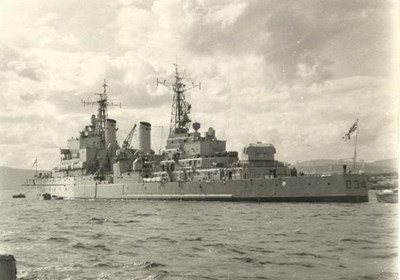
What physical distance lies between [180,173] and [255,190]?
955 cm

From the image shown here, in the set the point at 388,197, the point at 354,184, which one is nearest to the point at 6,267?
the point at 354,184

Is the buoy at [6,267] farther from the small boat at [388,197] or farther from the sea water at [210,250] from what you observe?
the small boat at [388,197]

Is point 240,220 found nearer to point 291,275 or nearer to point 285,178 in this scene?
point 291,275

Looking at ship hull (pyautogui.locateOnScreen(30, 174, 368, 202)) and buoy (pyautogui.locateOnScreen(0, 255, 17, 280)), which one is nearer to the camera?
buoy (pyautogui.locateOnScreen(0, 255, 17, 280))

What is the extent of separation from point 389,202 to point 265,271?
99.9 feet

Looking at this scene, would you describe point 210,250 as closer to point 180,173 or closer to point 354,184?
point 354,184

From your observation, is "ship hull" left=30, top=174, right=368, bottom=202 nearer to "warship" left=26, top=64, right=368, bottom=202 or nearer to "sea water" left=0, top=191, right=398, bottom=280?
"warship" left=26, top=64, right=368, bottom=202

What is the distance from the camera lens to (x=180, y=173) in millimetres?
45250

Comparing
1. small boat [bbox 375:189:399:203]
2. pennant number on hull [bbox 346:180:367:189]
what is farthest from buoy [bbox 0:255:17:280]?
small boat [bbox 375:189:399:203]

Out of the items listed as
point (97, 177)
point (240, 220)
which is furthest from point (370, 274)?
point (97, 177)

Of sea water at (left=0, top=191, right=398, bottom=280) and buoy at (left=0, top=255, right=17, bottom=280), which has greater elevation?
buoy at (left=0, top=255, right=17, bottom=280)

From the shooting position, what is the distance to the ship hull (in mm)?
35094

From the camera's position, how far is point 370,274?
1041 centimetres

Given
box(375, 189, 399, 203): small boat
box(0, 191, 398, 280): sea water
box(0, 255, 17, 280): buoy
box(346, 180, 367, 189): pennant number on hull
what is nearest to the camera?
box(0, 255, 17, 280): buoy
